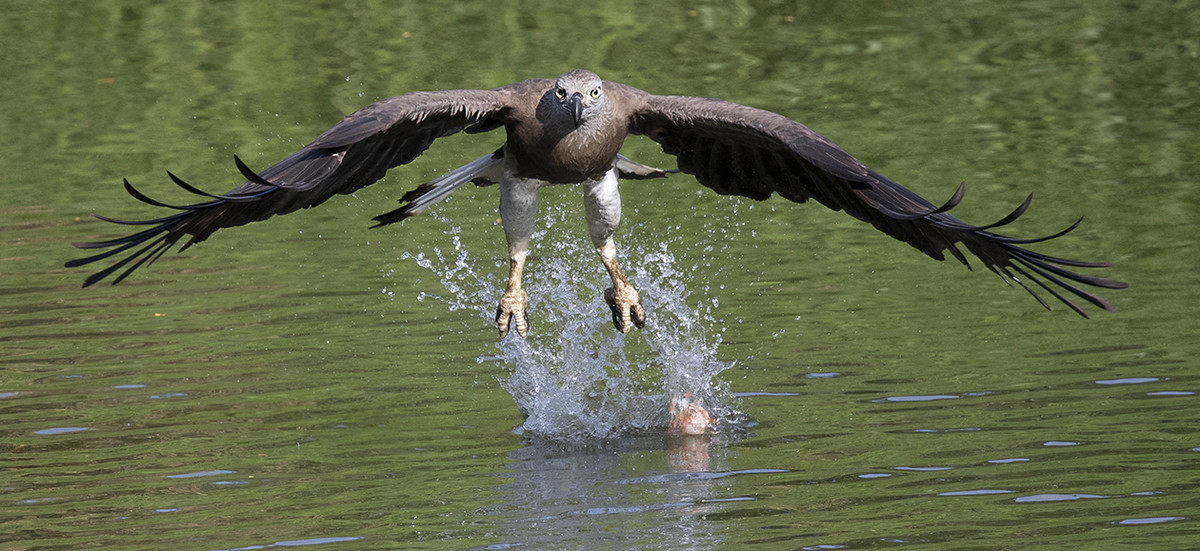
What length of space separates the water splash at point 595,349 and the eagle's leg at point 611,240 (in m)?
0.28

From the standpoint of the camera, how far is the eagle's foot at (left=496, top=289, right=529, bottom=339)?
1014 cm

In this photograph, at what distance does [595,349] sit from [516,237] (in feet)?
4.09

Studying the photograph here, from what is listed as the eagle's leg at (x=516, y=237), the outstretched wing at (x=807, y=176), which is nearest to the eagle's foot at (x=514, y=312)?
the eagle's leg at (x=516, y=237)

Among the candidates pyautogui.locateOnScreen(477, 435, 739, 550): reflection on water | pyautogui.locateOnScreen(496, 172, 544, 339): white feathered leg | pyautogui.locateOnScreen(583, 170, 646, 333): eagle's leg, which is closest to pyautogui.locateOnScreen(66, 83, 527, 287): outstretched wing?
pyautogui.locateOnScreen(496, 172, 544, 339): white feathered leg

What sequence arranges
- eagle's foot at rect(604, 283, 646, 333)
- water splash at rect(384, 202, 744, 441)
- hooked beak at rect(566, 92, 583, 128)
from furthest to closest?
eagle's foot at rect(604, 283, 646, 333) < water splash at rect(384, 202, 744, 441) < hooked beak at rect(566, 92, 583, 128)

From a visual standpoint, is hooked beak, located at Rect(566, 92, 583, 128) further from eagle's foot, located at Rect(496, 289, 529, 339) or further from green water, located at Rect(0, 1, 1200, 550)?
green water, located at Rect(0, 1, 1200, 550)

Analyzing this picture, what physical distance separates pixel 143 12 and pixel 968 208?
39.8 ft

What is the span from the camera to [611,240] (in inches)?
409

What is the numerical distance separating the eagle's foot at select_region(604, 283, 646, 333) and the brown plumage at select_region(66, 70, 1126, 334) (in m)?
0.02

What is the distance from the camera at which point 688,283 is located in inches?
492

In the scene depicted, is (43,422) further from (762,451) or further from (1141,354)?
(1141,354)

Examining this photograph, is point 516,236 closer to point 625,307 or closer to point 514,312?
point 514,312

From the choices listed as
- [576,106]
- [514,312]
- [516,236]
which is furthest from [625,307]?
[576,106]

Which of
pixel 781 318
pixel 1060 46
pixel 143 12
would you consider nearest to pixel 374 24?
pixel 143 12
